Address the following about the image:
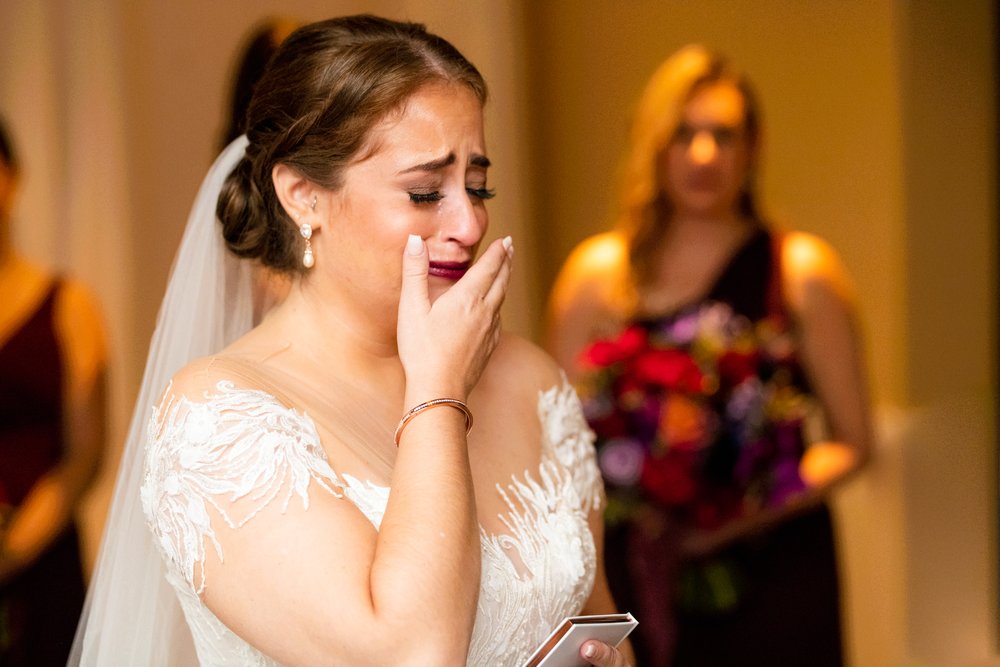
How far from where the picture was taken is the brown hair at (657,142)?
13.8 ft

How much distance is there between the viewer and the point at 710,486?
365 cm

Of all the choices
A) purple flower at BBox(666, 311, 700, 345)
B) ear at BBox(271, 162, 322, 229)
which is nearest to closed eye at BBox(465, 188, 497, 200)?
ear at BBox(271, 162, 322, 229)

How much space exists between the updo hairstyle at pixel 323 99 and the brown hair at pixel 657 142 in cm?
216

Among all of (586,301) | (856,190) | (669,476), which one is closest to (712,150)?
(586,301)

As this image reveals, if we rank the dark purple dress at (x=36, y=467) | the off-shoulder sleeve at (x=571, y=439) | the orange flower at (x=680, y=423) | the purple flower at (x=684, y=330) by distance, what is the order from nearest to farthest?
1. the off-shoulder sleeve at (x=571, y=439)
2. the orange flower at (x=680, y=423)
3. the purple flower at (x=684, y=330)
4. the dark purple dress at (x=36, y=467)

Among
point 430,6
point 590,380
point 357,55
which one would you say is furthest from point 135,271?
point 357,55

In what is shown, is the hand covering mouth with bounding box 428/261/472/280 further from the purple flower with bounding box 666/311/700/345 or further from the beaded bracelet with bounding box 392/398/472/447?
the purple flower with bounding box 666/311/700/345

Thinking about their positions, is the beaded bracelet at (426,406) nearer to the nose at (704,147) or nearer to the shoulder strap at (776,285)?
the shoulder strap at (776,285)

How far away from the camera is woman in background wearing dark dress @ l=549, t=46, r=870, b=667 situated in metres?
3.56

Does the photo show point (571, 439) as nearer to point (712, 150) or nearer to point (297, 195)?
point (297, 195)

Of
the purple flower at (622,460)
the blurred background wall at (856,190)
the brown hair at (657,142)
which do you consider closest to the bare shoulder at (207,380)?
the purple flower at (622,460)

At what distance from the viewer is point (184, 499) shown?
1.81m

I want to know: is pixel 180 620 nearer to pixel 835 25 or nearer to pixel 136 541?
pixel 136 541

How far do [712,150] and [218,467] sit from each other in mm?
2742
